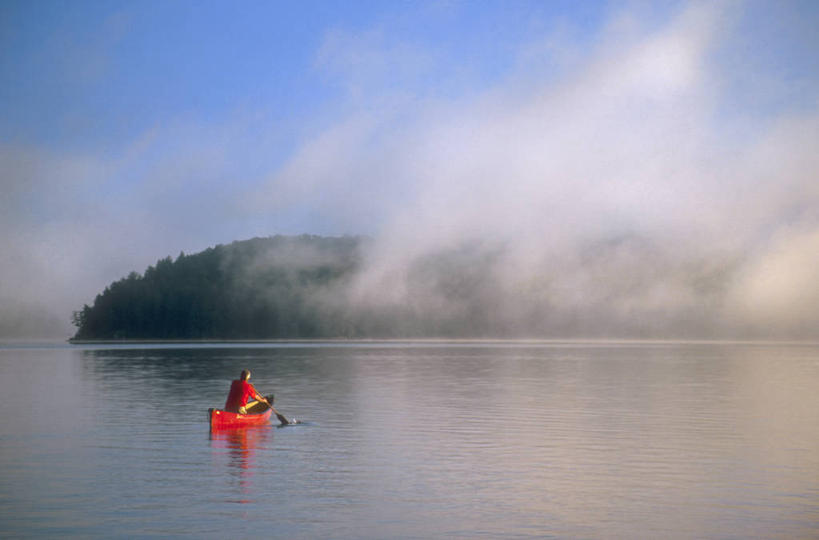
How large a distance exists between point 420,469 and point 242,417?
1187cm

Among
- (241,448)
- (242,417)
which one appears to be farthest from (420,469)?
(242,417)

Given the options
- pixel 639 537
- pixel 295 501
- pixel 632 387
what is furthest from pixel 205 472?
pixel 632 387

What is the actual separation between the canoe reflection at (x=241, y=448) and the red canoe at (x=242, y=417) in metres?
0.24

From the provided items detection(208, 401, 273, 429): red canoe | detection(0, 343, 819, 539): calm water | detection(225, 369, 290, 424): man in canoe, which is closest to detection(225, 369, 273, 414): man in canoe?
detection(225, 369, 290, 424): man in canoe

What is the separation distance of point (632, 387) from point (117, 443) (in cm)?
3669

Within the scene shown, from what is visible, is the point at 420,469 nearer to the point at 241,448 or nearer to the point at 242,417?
the point at 241,448

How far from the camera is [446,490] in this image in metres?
20.0

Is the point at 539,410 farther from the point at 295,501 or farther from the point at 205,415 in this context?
the point at 295,501

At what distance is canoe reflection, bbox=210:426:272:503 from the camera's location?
20953 millimetres

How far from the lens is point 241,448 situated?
2734 centimetres

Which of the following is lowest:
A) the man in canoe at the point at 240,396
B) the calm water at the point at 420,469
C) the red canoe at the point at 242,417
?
the calm water at the point at 420,469

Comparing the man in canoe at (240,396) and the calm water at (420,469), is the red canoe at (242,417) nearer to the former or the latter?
the man in canoe at (240,396)

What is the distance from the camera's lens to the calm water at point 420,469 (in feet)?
54.7

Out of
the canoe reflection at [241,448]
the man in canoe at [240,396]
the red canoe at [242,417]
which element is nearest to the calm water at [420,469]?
the canoe reflection at [241,448]
